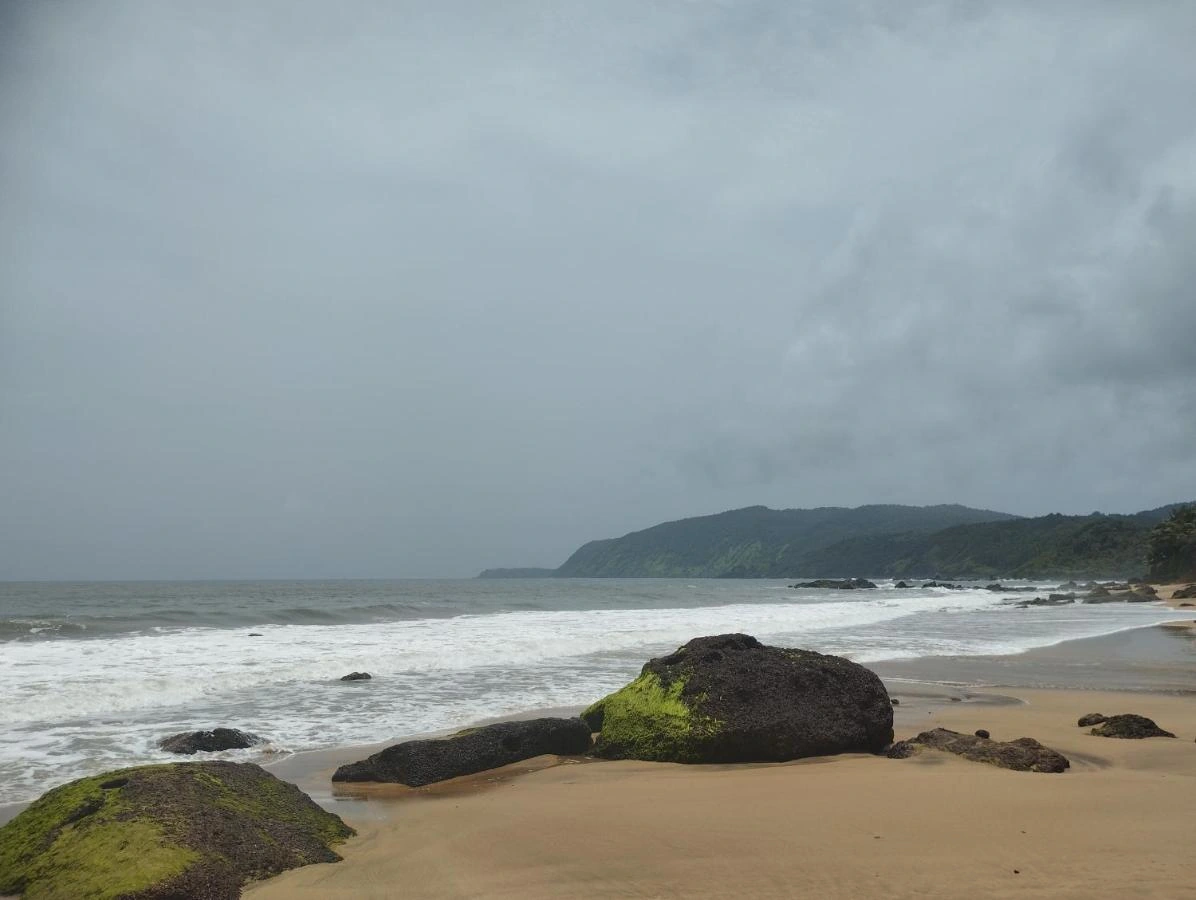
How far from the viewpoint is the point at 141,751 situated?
8477mm

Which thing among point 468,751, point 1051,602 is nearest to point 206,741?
point 468,751

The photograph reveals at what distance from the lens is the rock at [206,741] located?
832cm

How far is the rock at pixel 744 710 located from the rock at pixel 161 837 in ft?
11.4

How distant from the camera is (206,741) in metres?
8.42

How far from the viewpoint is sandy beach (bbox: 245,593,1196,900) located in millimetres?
4254

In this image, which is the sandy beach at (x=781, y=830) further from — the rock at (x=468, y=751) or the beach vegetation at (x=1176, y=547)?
the beach vegetation at (x=1176, y=547)

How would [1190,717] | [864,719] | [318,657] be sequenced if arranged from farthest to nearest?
[318,657], [1190,717], [864,719]

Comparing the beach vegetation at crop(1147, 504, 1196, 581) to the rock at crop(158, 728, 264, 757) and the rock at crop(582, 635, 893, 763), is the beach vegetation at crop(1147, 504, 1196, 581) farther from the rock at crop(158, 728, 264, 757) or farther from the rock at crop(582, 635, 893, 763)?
the rock at crop(158, 728, 264, 757)

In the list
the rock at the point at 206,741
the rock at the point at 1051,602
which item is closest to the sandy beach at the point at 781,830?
the rock at the point at 206,741

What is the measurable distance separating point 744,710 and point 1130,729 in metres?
4.14

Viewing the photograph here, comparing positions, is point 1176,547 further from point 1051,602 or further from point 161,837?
point 161,837

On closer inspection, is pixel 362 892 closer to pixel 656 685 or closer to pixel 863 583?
pixel 656 685

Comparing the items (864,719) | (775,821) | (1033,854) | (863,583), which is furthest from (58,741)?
(863,583)

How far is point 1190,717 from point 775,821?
762 centimetres
